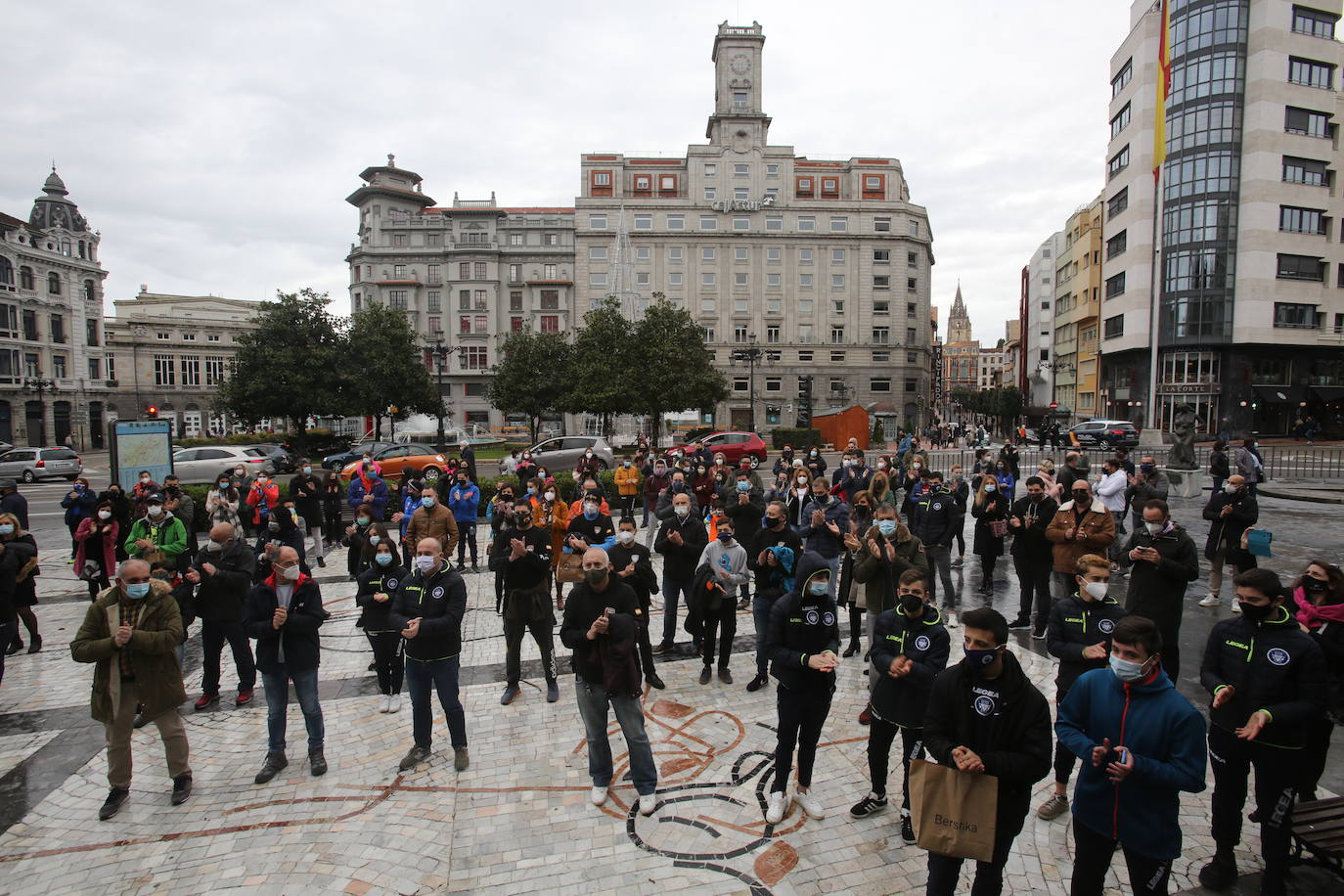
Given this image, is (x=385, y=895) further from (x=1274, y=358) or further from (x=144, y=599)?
(x=1274, y=358)

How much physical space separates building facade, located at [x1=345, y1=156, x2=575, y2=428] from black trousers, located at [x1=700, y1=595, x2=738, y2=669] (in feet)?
205

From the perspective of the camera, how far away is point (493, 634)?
32.0 feet

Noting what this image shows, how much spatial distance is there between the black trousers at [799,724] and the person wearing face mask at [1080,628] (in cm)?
171

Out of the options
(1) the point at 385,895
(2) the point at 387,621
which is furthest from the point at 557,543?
(1) the point at 385,895

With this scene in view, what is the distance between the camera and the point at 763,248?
66.2 meters

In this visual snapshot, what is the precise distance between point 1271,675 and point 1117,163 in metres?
60.3

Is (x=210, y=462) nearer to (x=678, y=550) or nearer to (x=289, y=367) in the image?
(x=289, y=367)

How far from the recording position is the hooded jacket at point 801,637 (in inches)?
198

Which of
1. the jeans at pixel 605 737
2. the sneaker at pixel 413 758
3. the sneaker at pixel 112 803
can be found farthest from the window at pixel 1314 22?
the sneaker at pixel 112 803

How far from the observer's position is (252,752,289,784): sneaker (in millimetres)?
5898

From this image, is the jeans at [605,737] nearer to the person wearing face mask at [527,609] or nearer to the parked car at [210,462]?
the person wearing face mask at [527,609]

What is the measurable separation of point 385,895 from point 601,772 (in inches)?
67.2

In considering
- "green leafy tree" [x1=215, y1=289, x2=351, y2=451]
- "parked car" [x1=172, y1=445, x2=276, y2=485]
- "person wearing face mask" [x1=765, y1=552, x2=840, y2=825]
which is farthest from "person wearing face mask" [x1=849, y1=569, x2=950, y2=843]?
"green leafy tree" [x1=215, y1=289, x2=351, y2=451]

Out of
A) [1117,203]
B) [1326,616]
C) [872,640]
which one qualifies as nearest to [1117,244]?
[1117,203]
